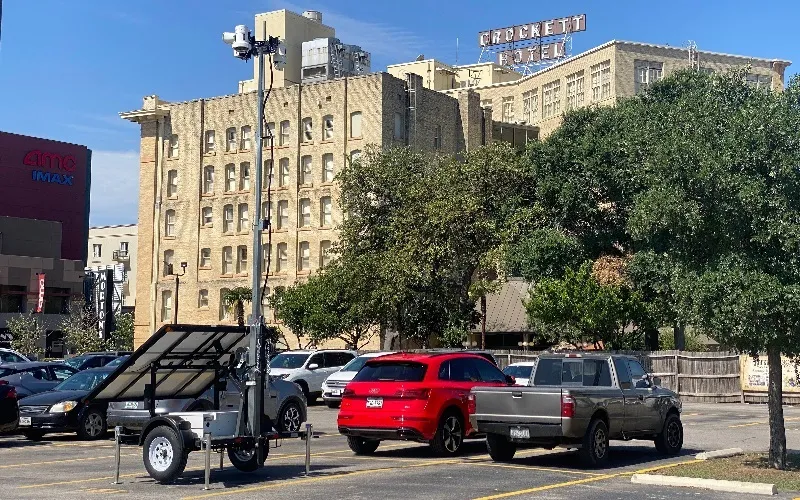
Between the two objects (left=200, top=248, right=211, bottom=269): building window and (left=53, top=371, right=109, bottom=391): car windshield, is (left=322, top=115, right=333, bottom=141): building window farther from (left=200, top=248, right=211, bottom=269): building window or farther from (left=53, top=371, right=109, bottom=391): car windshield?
(left=53, top=371, right=109, bottom=391): car windshield

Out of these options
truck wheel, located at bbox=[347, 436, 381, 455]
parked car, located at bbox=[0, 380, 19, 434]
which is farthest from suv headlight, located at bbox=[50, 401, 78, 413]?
truck wheel, located at bbox=[347, 436, 381, 455]

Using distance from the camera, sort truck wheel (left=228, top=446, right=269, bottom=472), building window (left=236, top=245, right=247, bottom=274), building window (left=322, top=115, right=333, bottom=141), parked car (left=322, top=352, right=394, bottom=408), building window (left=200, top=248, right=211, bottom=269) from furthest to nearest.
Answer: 1. building window (left=200, top=248, right=211, bottom=269)
2. building window (left=236, top=245, right=247, bottom=274)
3. building window (left=322, top=115, right=333, bottom=141)
4. parked car (left=322, top=352, right=394, bottom=408)
5. truck wheel (left=228, top=446, right=269, bottom=472)

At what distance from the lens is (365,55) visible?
8225 centimetres

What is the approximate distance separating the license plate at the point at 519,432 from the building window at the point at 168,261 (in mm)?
61895

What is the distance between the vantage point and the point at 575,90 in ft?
261

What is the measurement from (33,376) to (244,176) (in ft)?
154

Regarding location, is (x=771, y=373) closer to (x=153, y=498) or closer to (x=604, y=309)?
(x=153, y=498)

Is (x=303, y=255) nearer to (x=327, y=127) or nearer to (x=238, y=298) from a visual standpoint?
(x=238, y=298)

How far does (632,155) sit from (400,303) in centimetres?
3046

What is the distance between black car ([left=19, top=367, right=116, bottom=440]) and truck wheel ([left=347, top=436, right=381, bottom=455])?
658cm

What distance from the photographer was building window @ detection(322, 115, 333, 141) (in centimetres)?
7031

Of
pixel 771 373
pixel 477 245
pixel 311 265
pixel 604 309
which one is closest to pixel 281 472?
pixel 771 373

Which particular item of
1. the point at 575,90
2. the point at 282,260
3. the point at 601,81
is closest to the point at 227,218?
the point at 282,260

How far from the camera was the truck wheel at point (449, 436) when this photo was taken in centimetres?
1831
